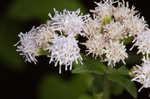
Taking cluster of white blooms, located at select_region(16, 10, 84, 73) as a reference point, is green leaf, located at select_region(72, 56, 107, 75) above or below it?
below

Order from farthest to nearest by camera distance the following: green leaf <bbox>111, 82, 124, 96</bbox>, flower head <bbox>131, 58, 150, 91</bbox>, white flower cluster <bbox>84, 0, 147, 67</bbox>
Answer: green leaf <bbox>111, 82, 124, 96</bbox>, white flower cluster <bbox>84, 0, 147, 67</bbox>, flower head <bbox>131, 58, 150, 91</bbox>

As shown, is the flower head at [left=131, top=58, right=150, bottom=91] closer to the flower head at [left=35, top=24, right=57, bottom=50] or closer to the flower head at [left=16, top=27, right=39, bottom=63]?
the flower head at [left=35, top=24, right=57, bottom=50]

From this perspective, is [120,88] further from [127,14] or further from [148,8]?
[148,8]

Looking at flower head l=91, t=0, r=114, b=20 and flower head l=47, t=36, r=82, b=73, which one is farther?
flower head l=91, t=0, r=114, b=20

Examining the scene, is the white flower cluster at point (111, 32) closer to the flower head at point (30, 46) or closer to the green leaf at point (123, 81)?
the green leaf at point (123, 81)

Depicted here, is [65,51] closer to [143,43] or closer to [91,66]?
[91,66]

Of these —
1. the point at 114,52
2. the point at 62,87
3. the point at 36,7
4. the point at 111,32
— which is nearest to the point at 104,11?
the point at 111,32

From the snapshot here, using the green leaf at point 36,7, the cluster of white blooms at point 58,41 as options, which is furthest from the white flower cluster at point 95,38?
the green leaf at point 36,7

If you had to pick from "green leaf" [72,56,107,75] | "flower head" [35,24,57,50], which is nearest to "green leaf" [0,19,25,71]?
"flower head" [35,24,57,50]

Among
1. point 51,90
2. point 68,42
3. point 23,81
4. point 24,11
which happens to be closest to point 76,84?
point 51,90
